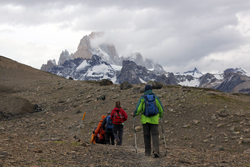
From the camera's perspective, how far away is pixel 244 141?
11.8m

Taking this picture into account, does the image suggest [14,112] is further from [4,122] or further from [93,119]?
[93,119]

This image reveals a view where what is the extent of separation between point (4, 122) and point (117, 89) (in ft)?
47.9

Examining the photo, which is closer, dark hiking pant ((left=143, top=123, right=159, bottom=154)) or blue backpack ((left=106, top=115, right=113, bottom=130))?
dark hiking pant ((left=143, top=123, right=159, bottom=154))

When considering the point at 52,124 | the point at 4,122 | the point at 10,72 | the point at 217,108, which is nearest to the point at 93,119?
the point at 52,124

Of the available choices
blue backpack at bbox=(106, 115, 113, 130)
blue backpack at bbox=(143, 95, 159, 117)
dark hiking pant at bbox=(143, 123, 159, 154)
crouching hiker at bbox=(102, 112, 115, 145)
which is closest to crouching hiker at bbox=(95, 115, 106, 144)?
crouching hiker at bbox=(102, 112, 115, 145)

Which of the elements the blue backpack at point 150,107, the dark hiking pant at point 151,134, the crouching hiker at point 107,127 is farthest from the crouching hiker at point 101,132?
the blue backpack at point 150,107

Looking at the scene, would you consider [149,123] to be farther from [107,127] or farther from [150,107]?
[107,127]

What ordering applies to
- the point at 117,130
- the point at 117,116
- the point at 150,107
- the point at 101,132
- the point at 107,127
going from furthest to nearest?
the point at 101,132 < the point at 107,127 < the point at 117,130 < the point at 117,116 < the point at 150,107

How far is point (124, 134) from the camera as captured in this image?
17234mm

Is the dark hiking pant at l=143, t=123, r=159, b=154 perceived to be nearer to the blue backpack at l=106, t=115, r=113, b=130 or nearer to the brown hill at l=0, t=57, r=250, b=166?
the brown hill at l=0, t=57, r=250, b=166

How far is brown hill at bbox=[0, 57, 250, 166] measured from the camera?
25.1ft

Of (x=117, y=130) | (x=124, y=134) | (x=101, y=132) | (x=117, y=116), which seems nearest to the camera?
(x=117, y=116)

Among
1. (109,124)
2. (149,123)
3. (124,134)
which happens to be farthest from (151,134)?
(124,134)

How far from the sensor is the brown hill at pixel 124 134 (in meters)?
7.65
